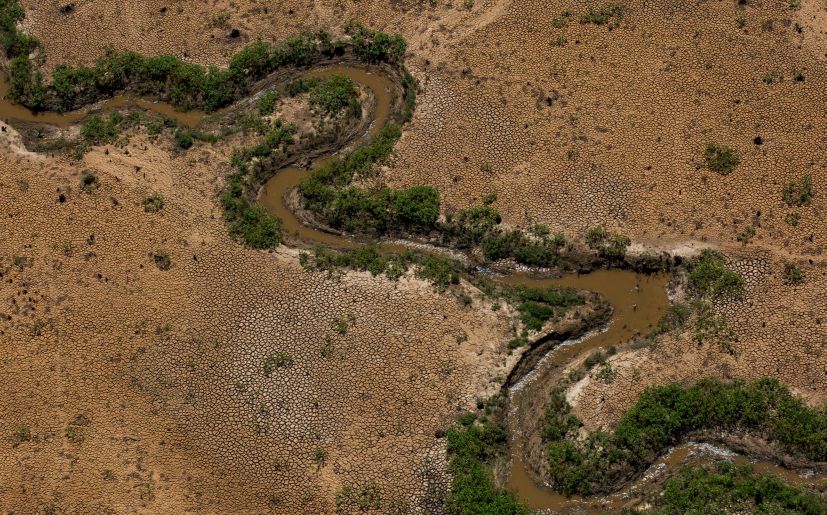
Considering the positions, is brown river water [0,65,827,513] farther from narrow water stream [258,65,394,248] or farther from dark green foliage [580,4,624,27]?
dark green foliage [580,4,624,27]

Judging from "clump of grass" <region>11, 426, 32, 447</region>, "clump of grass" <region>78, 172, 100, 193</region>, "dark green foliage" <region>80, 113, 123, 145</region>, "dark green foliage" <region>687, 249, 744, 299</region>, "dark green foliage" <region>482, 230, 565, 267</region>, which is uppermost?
"dark green foliage" <region>687, 249, 744, 299</region>

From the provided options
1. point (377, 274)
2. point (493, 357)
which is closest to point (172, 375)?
point (377, 274)

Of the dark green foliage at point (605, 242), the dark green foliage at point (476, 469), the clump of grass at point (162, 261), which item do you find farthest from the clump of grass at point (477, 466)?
the clump of grass at point (162, 261)

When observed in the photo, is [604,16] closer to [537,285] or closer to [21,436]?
[537,285]

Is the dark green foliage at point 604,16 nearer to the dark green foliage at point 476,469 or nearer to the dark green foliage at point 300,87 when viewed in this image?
the dark green foliage at point 300,87

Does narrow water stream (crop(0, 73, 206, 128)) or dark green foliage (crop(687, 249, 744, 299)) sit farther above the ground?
dark green foliage (crop(687, 249, 744, 299))

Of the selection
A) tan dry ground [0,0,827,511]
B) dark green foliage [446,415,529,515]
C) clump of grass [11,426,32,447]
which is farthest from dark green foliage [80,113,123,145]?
dark green foliage [446,415,529,515]
